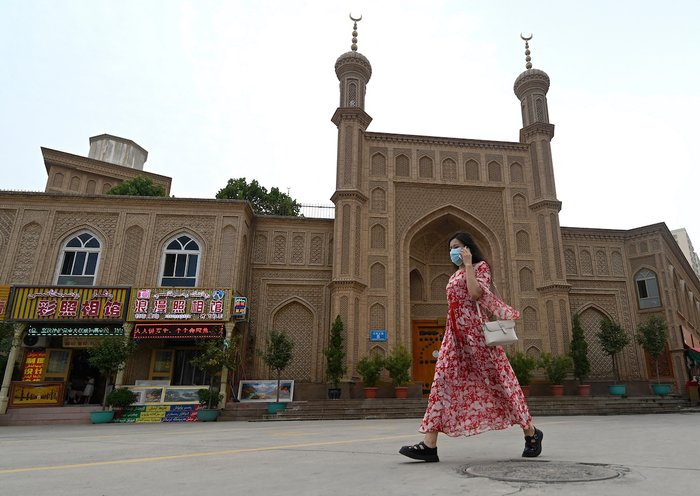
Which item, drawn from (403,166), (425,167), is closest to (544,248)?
(425,167)

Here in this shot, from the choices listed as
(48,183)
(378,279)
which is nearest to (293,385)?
(378,279)

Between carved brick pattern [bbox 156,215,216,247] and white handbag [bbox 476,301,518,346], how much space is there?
1482 cm

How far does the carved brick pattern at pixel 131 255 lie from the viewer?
16391mm

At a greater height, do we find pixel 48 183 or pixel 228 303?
pixel 48 183

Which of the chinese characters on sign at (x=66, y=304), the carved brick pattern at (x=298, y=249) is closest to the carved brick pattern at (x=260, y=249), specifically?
the carved brick pattern at (x=298, y=249)

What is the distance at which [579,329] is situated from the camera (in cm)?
1730

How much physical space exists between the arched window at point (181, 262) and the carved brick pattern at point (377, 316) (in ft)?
21.2

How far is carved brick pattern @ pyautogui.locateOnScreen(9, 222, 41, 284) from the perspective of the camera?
53.1 ft

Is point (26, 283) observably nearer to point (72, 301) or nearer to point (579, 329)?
point (72, 301)

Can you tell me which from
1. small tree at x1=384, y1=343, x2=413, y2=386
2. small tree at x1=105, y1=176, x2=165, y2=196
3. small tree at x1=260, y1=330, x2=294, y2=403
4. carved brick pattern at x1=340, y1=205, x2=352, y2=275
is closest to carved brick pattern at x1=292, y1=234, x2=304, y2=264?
carved brick pattern at x1=340, y1=205, x2=352, y2=275

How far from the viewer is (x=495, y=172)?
2033cm

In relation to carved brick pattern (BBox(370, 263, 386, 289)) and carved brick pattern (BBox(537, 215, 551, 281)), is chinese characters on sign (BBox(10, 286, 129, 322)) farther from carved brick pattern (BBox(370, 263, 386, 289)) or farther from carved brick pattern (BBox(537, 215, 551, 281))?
carved brick pattern (BBox(537, 215, 551, 281))

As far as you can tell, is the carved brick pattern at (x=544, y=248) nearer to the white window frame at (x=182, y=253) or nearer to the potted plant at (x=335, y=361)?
the potted plant at (x=335, y=361)

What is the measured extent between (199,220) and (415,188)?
881cm
